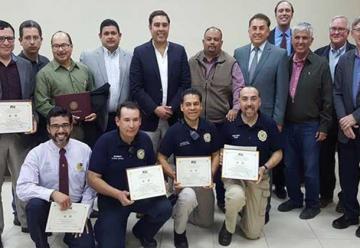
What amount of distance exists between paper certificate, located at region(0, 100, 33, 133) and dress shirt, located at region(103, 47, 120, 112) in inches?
27.3

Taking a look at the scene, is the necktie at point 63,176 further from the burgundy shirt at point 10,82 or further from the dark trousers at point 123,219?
the burgundy shirt at point 10,82

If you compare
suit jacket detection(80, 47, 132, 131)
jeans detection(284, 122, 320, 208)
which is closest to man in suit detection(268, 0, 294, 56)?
jeans detection(284, 122, 320, 208)

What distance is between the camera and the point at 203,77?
136 inches

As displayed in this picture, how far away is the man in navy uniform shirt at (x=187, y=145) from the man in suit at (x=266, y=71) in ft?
2.05

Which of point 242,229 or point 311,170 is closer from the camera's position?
point 242,229

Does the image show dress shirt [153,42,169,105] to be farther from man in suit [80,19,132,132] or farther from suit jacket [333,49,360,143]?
suit jacket [333,49,360,143]

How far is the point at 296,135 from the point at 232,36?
2.05 m

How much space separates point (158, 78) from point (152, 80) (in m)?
0.05

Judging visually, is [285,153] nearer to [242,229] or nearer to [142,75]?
[242,229]

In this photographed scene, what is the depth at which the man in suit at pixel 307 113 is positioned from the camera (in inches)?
134

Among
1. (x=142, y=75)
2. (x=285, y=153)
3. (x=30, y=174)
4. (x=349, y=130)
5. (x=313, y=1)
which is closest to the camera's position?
(x=30, y=174)

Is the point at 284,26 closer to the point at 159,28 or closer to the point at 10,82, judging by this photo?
the point at 159,28

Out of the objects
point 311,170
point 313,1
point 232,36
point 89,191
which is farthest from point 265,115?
point 313,1

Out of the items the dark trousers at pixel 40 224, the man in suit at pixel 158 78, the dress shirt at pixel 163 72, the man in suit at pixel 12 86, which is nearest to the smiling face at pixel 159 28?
the man in suit at pixel 158 78
